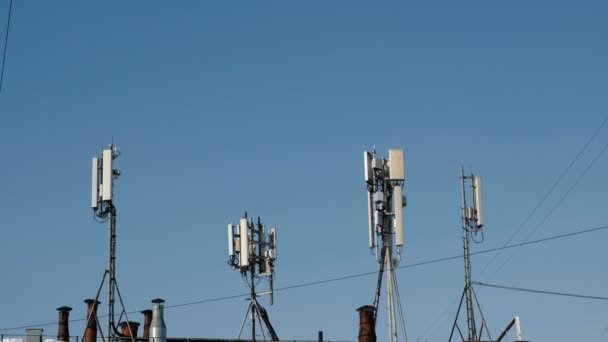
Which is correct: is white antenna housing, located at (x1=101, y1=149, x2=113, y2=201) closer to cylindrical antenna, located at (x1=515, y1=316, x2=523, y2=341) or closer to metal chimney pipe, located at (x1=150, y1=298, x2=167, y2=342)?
metal chimney pipe, located at (x1=150, y1=298, x2=167, y2=342)

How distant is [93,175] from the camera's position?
Result: 5559 cm

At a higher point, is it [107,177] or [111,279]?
[107,177]

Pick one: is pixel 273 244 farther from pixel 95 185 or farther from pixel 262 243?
pixel 95 185

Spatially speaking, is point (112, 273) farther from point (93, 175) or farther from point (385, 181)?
point (385, 181)

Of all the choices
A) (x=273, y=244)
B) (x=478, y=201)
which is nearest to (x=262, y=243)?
(x=273, y=244)

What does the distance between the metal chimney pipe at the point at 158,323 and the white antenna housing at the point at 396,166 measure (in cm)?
1099

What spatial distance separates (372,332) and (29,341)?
15.3m

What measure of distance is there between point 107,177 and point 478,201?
16580 millimetres

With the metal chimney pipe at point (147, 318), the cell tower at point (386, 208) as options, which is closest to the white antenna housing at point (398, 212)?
the cell tower at point (386, 208)

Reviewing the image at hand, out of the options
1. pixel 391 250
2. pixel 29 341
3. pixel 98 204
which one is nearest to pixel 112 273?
pixel 98 204

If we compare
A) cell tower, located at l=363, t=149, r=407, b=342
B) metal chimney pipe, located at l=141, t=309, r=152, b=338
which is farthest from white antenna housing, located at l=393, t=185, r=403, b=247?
metal chimney pipe, located at l=141, t=309, r=152, b=338

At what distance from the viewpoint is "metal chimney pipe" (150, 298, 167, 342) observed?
182 feet

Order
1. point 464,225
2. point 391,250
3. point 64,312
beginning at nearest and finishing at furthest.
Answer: point 391,250 < point 464,225 < point 64,312

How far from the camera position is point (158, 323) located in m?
55.6
